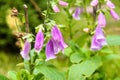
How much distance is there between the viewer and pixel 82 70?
255 centimetres

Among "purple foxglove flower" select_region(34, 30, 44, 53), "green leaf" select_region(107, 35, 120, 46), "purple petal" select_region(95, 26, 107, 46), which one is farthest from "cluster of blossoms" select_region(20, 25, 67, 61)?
"green leaf" select_region(107, 35, 120, 46)

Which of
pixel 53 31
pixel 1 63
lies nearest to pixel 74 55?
pixel 53 31

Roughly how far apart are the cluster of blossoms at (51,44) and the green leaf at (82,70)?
0.97 ft

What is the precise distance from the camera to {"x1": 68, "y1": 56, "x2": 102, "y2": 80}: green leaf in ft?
8.11

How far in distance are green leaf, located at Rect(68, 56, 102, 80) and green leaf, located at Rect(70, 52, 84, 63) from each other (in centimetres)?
5

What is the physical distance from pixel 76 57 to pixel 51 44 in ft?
1.82

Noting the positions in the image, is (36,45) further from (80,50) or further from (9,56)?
(9,56)

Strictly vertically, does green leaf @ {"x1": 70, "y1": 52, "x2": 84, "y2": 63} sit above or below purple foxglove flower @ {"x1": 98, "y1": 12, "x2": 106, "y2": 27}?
below

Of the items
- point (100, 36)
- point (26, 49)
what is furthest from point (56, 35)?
point (100, 36)

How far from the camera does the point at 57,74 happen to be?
7.70ft

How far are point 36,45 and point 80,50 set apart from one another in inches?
28.4

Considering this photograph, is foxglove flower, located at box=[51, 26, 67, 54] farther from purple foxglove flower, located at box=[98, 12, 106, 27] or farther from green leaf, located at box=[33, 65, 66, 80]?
purple foxglove flower, located at box=[98, 12, 106, 27]

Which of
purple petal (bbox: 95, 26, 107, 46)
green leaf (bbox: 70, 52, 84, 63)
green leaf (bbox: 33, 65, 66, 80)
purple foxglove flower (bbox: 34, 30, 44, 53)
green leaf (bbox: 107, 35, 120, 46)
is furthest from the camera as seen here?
green leaf (bbox: 107, 35, 120, 46)

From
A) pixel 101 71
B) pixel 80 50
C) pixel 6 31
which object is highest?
pixel 80 50
